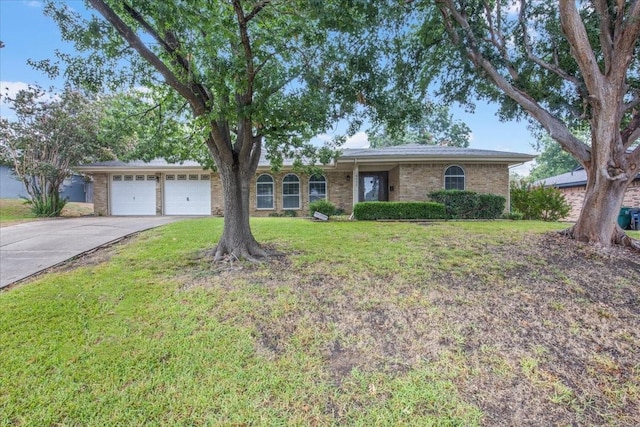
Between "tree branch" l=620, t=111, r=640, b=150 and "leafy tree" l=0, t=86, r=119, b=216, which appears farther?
"leafy tree" l=0, t=86, r=119, b=216

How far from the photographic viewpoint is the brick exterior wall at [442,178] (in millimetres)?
14055

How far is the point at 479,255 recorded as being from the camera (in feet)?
20.3

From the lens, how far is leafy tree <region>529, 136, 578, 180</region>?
124 feet

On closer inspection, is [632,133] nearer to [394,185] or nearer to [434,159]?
[434,159]

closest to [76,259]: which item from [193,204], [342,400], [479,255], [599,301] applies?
[342,400]

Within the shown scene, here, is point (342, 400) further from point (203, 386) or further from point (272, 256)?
point (272, 256)

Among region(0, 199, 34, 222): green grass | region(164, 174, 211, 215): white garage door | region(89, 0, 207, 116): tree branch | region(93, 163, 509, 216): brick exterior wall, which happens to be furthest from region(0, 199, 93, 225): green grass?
region(89, 0, 207, 116): tree branch

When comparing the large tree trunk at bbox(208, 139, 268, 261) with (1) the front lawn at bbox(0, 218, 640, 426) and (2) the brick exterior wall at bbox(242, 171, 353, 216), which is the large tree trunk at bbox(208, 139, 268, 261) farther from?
(2) the brick exterior wall at bbox(242, 171, 353, 216)

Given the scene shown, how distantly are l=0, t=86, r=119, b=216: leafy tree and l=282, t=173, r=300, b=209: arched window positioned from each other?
9.61 m

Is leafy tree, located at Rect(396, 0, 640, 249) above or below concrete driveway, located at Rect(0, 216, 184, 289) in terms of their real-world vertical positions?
above

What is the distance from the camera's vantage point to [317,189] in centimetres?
1661

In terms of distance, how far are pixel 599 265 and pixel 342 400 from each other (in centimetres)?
544

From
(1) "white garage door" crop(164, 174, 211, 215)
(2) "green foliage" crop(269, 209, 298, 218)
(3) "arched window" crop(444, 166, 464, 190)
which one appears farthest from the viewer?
(1) "white garage door" crop(164, 174, 211, 215)

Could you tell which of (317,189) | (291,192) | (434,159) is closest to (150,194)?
(291,192)
